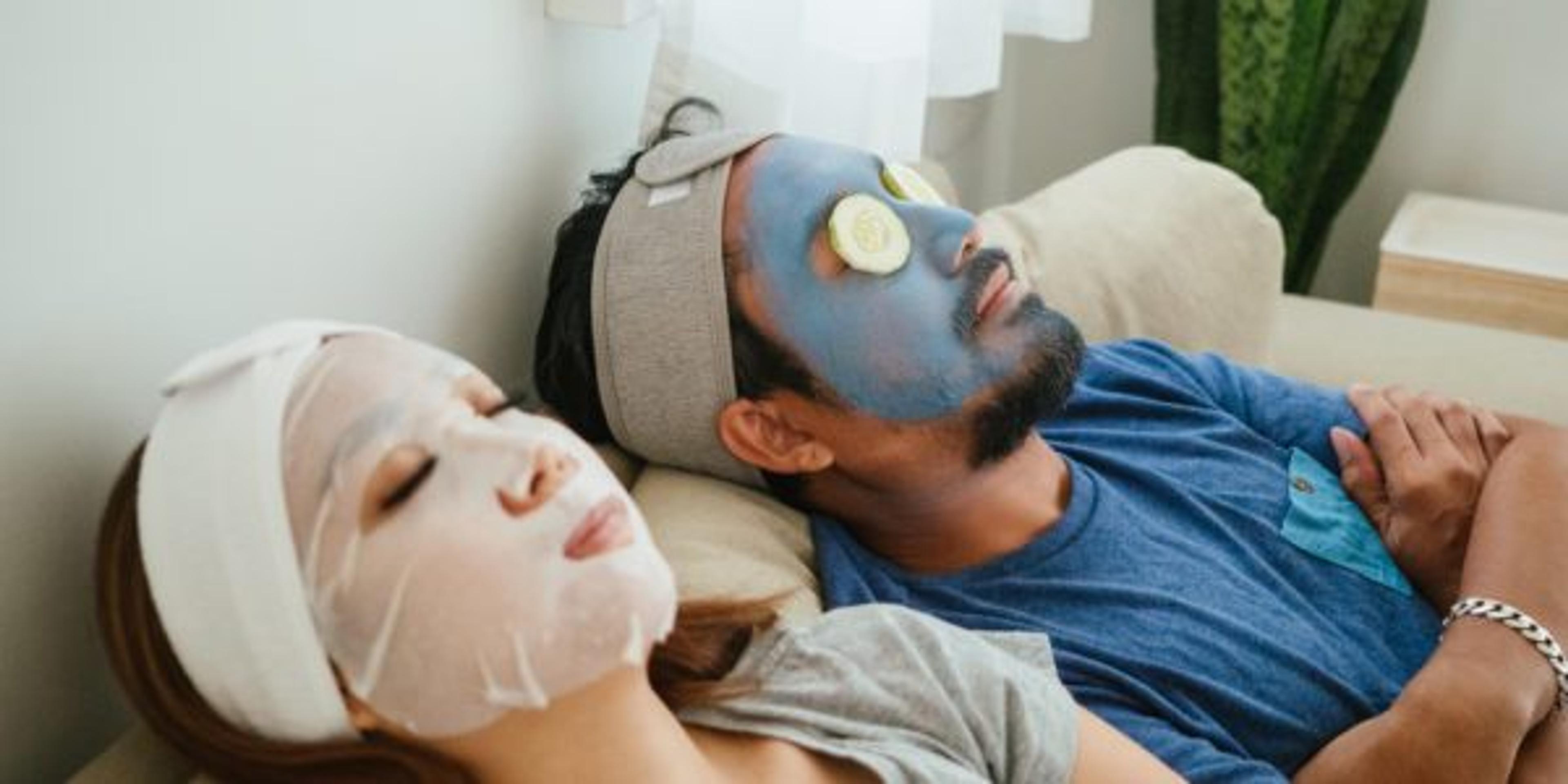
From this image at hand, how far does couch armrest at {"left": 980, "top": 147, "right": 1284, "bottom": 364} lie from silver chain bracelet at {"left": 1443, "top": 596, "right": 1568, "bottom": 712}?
0.61 meters

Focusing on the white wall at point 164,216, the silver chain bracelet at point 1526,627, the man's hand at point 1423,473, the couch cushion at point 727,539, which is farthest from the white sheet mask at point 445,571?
the man's hand at point 1423,473

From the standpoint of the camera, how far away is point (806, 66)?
1.74 meters

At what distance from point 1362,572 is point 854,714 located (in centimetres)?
63

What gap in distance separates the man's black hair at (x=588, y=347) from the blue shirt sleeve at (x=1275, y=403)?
509mm

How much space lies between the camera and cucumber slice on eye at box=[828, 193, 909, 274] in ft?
4.35

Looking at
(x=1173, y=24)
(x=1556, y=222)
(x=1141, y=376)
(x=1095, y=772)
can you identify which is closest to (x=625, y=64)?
(x=1141, y=376)

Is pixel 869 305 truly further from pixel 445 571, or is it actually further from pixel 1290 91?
pixel 1290 91

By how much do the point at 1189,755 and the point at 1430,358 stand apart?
110cm

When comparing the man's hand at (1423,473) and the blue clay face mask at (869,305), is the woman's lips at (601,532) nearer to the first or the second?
the blue clay face mask at (869,305)

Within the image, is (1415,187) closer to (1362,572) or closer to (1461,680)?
(1362,572)

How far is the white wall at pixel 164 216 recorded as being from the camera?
959 millimetres

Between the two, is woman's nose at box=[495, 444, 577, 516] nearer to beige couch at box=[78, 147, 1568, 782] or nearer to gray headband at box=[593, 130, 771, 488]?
gray headband at box=[593, 130, 771, 488]

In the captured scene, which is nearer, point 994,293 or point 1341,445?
point 994,293

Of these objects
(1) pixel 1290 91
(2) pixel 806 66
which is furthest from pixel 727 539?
(1) pixel 1290 91
